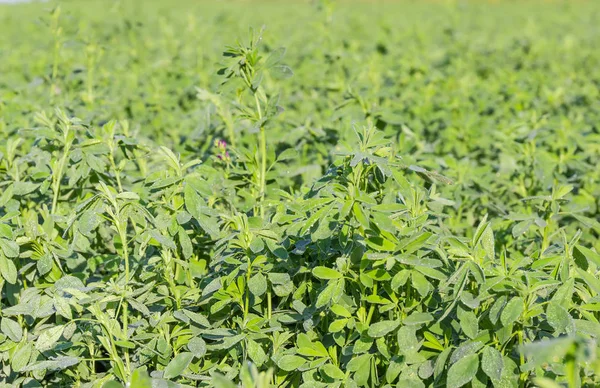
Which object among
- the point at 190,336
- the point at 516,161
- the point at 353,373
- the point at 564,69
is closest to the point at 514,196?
the point at 516,161

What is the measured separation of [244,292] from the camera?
2.30 meters

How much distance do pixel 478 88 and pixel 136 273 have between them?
354cm

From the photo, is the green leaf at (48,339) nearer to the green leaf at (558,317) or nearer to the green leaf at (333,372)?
the green leaf at (333,372)

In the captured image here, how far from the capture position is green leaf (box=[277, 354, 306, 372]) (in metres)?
2.08

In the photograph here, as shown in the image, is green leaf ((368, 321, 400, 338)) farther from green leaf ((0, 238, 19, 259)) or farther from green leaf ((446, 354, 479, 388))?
green leaf ((0, 238, 19, 259))

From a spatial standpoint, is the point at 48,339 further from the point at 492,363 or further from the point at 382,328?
the point at 492,363

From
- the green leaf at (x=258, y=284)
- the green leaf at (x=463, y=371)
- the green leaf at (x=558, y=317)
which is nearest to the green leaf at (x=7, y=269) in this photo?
the green leaf at (x=258, y=284)

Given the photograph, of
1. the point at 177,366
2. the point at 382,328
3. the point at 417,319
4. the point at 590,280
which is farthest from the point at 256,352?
the point at 590,280

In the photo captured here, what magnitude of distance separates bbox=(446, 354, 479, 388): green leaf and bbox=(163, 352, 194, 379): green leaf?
30.3 inches

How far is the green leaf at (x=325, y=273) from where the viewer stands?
2.00 meters

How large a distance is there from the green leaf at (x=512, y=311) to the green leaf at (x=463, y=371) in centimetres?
14

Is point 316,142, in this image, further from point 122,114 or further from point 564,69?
point 564,69

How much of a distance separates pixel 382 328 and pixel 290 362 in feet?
1.01

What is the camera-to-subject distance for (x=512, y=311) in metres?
1.85
